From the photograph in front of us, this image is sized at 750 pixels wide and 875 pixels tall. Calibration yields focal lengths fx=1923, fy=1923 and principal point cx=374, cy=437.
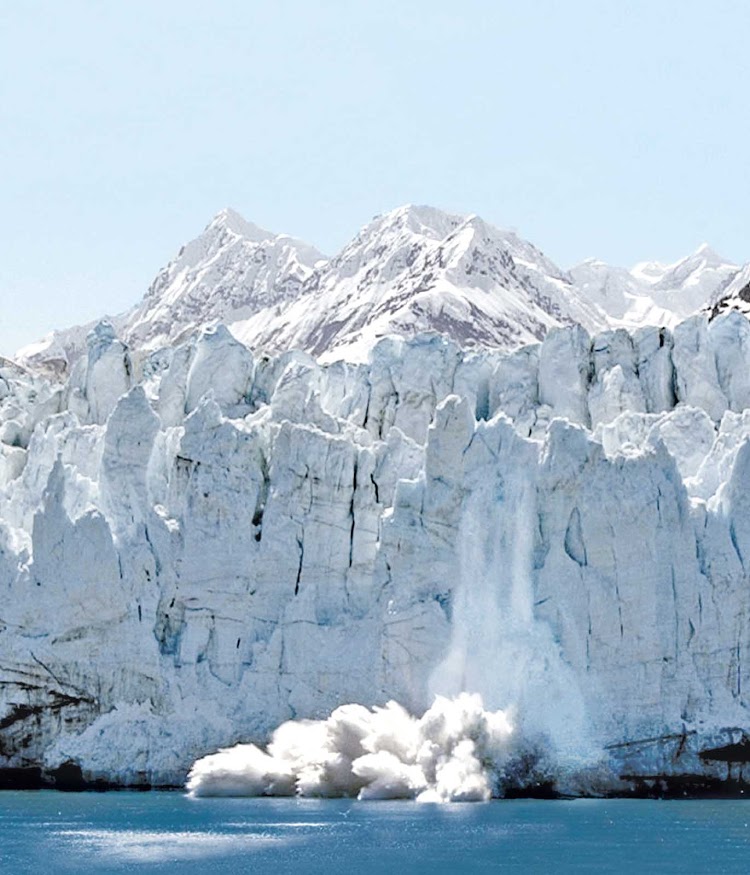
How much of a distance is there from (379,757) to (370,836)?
6.87 metres

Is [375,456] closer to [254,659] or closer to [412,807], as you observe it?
[254,659]

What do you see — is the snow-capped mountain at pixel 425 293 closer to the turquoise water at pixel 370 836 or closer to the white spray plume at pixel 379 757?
Result: the white spray plume at pixel 379 757

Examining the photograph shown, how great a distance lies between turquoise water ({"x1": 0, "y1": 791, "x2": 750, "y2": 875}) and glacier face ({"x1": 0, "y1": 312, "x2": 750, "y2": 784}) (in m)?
2.60

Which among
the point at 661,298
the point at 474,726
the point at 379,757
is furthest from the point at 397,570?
the point at 661,298

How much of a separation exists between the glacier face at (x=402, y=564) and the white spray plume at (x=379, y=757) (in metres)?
1.12

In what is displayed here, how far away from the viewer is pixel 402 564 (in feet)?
170

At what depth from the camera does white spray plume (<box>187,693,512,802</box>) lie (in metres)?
46.9

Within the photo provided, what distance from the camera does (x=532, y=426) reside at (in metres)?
58.2

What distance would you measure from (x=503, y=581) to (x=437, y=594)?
189 centimetres

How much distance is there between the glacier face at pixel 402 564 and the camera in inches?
1922

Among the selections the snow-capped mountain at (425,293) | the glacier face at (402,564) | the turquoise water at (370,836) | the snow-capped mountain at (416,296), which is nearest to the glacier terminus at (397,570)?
the glacier face at (402,564)

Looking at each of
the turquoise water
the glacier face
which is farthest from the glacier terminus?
the turquoise water

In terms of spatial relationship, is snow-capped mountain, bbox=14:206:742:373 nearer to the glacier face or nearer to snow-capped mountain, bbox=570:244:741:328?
snow-capped mountain, bbox=570:244:741:328

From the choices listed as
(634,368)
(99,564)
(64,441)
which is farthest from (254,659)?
(634,368)
